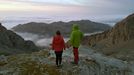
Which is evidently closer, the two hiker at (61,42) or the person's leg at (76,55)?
the two hiker at (61,42)

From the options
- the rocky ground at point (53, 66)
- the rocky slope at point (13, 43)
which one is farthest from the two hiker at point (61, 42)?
the rocky slope at point (13, 43)

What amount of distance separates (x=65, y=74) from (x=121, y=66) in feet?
19.6

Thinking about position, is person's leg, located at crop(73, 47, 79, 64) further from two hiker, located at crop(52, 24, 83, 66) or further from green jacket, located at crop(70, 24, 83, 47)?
green jacket, located at crop(70, 24, 83, 47)

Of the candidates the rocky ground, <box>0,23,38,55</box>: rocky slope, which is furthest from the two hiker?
<box>0,23,38,55</box>: rocky slope

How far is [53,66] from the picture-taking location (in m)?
22.7

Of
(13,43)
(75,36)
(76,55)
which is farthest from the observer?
(13,43)

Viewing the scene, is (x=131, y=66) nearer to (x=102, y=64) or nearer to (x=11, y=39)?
(x=102, y=64)

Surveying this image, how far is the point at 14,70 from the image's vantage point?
880 inches

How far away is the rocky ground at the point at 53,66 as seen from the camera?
2219cm

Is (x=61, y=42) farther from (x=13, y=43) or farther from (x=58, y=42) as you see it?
(x=13, y=43)

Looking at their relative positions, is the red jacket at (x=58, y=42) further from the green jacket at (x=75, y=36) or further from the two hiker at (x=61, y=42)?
the green jacket at (x=75, y=36)

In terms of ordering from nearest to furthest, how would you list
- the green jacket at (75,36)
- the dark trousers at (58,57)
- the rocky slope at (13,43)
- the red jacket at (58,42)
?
the red jacket at (58,42), the dark trousers at (58,57), the green jacket at (75,36), the rocky slope at (13,43)

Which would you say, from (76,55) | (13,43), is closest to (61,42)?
(76,55)

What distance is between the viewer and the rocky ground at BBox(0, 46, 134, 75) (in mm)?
22188
